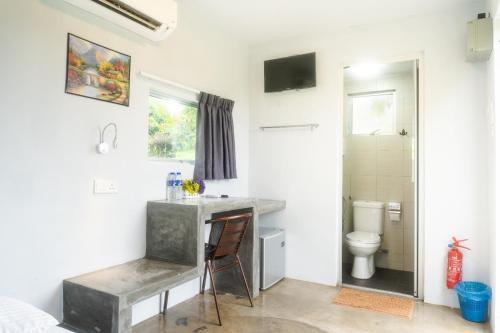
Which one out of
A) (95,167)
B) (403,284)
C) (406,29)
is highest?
(406,29)

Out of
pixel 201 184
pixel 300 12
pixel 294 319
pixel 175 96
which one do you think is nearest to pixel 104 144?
pixel 175 96

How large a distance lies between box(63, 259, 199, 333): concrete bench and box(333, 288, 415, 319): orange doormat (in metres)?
1.57

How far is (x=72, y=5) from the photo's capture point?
6.89 feet

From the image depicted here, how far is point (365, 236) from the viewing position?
382 cm

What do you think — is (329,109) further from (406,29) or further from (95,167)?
(95,167)

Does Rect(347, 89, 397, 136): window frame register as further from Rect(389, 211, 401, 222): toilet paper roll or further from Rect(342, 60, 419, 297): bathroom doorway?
Rect(389, 211, 401, 222): toilet paper roll

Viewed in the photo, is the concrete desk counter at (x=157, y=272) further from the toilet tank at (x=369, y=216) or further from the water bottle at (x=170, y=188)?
the toilet tank at (x=369, y=216)

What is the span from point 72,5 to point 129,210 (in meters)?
1.44

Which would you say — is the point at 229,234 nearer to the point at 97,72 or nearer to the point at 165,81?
the point at 165,81

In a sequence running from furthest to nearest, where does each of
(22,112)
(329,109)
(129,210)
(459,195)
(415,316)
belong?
(329,109) < (459,195) < (415,316) < (129,210) < (22,112)

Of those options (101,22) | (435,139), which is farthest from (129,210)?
(435,139)

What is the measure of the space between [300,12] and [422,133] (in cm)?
161

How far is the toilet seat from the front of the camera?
3.66m

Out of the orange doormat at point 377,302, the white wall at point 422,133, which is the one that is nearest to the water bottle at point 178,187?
the white wall at point 422,133
